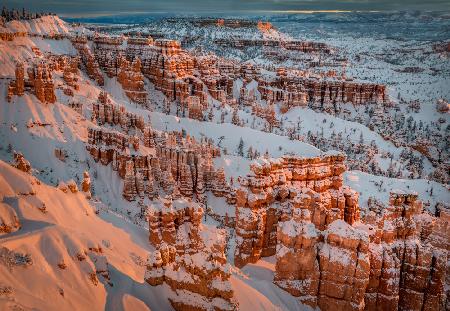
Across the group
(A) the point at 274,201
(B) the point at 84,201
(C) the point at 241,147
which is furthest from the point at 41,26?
(A) the point at 274,201

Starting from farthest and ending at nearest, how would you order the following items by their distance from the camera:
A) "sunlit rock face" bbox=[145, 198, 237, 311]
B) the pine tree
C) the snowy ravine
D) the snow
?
the snow
the pine tree
"sunlit rock face" bbox=[145, 198, 237, 311]
the snowy ravine

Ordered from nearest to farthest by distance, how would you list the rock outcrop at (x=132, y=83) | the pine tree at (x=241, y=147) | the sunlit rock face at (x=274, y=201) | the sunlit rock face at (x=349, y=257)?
the sunlit rock face at (x=349, y=257), the sunlit rock face at (x=274, y=201), the pine tree at (x=241, y=147), the rock outcrop at (x=132, y=83)

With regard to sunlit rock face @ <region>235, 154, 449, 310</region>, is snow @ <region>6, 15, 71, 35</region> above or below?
above

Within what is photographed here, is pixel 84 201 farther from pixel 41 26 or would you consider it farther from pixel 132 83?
pixel 41 26

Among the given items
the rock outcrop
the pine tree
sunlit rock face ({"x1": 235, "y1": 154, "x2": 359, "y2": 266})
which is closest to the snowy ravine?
the pine tree

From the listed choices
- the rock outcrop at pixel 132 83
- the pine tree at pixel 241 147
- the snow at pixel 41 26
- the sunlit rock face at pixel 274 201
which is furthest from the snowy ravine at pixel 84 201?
the rock outcrop at pixel 132 83

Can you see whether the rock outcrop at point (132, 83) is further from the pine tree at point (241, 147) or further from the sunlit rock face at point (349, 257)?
the sunlit rock face at point (349, 257)

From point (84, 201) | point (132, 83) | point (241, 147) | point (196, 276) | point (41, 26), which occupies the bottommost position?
point (241, 147)

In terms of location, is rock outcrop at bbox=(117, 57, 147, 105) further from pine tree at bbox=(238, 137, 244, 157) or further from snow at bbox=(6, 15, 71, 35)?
pine tree at bbox=(238, 137, 244, 157)

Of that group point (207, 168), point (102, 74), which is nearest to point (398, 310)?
point (207, 168)

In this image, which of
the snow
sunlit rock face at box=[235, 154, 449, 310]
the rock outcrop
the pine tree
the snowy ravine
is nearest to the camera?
the snowy ravine

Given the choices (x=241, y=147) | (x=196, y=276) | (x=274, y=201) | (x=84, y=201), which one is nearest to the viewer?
(x=196, y=276)
